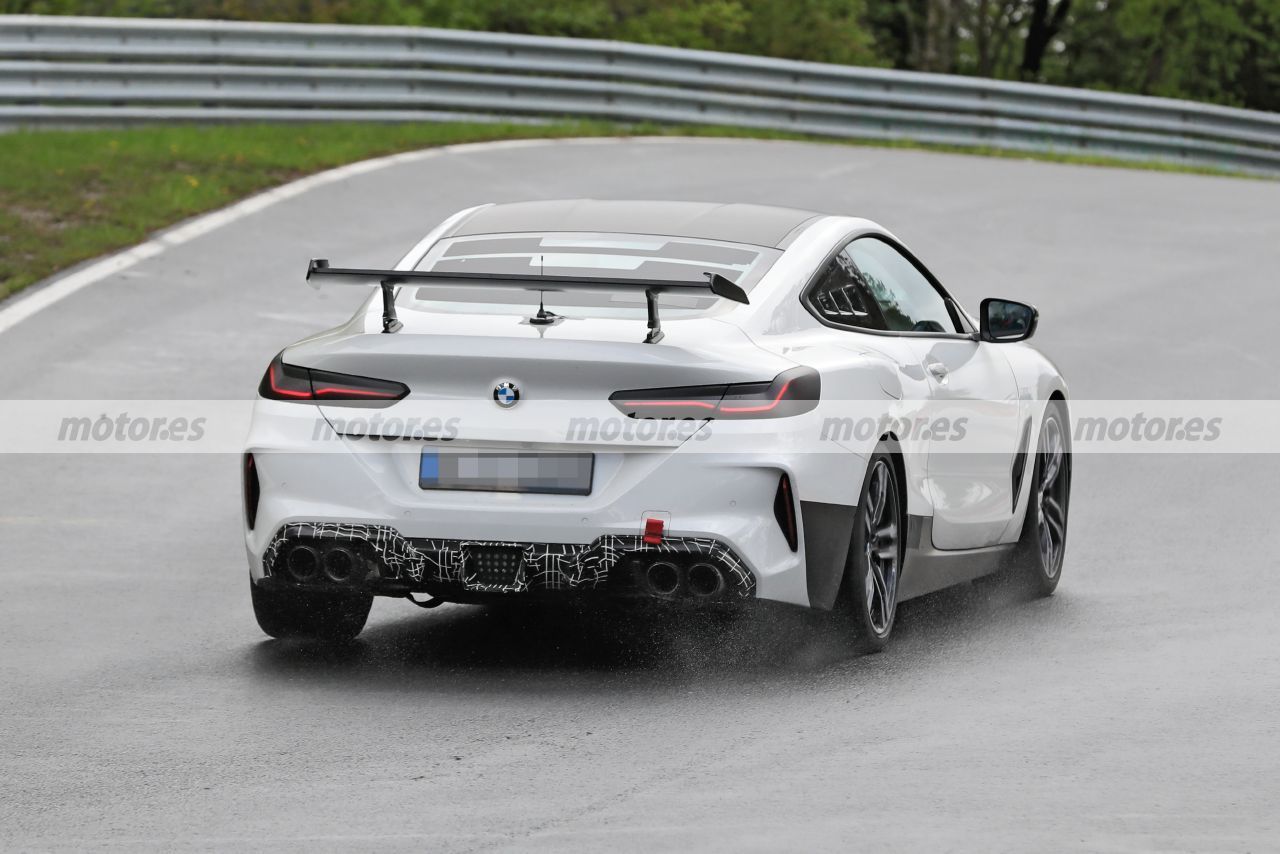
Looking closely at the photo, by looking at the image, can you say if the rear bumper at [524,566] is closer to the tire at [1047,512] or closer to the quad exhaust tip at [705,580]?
the quad exhaust tip at [705,580]

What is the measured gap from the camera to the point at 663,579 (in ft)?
21.5

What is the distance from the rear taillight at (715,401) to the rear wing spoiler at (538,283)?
20 centimetres

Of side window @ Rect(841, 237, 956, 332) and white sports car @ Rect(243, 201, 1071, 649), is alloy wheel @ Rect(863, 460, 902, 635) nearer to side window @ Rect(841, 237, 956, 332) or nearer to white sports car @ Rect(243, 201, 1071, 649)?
white sports car @ Rect(243, 201, 1071, 649)

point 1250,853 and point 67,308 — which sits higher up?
point 1250,853

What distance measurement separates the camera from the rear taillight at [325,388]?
667 centimetres

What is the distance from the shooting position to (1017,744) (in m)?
5.99

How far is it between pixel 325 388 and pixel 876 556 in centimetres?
187

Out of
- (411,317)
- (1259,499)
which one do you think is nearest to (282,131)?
(1259,499)

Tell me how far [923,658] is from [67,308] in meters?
8.12

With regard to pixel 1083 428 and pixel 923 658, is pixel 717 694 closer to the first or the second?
pixel 923 658

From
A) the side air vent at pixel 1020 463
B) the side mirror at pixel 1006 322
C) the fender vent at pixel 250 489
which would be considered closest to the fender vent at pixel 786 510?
the fender vent at pixel 250 489

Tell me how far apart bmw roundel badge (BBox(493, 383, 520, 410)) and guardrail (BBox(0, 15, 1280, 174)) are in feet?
49.0

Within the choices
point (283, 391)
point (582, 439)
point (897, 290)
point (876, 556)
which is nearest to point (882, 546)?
point (876, 556)

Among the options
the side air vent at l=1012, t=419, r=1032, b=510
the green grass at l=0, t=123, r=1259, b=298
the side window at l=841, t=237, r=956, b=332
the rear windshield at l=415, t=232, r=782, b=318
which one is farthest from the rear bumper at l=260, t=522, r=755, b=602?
the green grass at l=0, t=123, r=1259, b=298
